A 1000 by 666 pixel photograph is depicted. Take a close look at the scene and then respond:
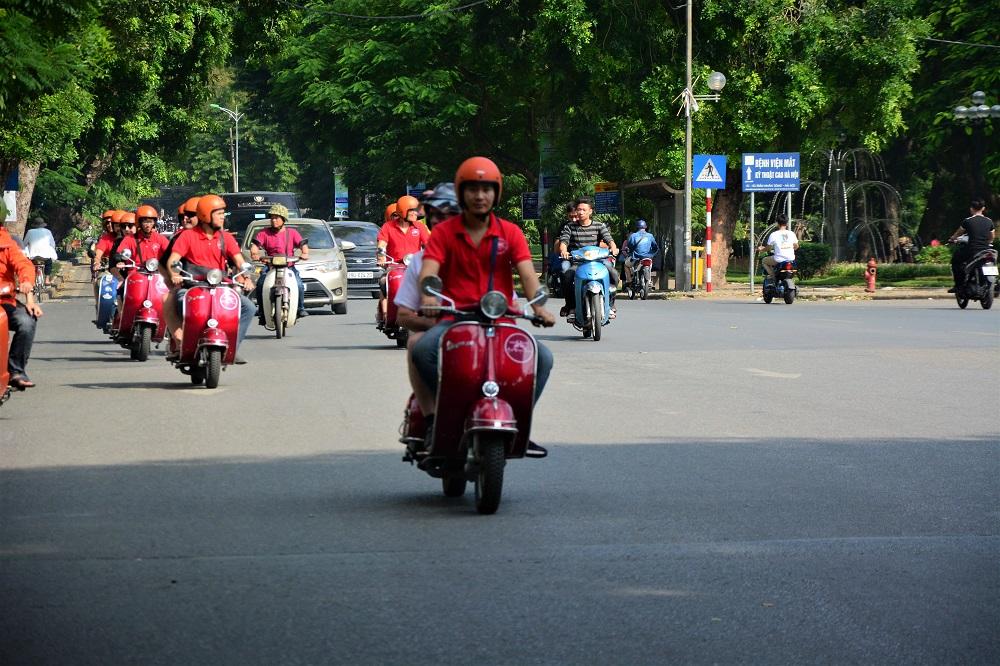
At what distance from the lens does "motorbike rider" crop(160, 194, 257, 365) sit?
15.5 metres

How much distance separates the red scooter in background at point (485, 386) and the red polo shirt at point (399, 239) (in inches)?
495

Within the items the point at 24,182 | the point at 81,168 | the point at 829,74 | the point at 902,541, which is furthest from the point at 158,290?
the point at 81,168

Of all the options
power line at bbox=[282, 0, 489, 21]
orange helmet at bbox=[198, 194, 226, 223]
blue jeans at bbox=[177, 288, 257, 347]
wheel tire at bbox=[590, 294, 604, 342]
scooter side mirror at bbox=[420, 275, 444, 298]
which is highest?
power line at bbox=[282, 0, 489, 21]

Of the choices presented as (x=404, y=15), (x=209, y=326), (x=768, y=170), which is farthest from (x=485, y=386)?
(x=404, y=15)

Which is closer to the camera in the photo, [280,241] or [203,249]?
[203,249]

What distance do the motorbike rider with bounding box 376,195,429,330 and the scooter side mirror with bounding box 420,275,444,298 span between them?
1250cm

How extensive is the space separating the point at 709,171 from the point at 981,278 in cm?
1118

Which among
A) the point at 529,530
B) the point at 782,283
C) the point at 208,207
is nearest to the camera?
the point at 529,530

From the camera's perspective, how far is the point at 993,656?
204 inches

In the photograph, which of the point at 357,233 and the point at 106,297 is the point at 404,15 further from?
the point at 106,297

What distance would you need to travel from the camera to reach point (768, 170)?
40031mm

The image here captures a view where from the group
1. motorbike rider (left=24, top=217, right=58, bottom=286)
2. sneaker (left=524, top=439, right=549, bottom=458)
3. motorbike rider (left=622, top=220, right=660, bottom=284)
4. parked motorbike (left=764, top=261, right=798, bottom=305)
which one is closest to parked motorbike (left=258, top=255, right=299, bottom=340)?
motorbike rider (left=24, top=217, right=58, bottom=286)

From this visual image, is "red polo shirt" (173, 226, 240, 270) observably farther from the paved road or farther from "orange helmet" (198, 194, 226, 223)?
the paved road

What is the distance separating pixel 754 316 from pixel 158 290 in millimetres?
11869
